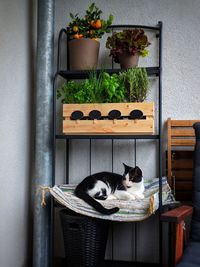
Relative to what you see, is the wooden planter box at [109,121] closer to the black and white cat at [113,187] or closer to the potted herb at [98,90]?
the potted herb at [98,90]

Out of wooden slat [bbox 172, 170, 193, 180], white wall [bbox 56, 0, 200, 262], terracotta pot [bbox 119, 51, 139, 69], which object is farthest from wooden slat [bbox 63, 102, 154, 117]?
wooden slat [bbox 172, 170, 193, 180]

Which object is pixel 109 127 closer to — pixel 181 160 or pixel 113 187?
pixel 113 187

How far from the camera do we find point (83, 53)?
7.20 ft

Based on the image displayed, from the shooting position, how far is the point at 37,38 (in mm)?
2256

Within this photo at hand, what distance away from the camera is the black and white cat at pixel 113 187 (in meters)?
2.01

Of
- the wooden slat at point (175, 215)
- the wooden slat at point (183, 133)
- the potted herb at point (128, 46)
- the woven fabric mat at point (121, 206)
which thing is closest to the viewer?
the wooden slat at point (175, 215)

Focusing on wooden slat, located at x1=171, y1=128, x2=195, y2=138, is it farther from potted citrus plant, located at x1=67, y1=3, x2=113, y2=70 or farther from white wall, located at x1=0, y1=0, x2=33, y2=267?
white wall, located at x1=0, y1=0, x2=33, y2=267

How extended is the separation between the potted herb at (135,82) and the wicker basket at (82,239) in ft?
2.45

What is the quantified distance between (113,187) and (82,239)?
35 centimetres

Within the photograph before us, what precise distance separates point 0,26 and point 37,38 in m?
0.37

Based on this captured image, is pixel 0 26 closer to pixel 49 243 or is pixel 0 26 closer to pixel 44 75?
pixel 44 75

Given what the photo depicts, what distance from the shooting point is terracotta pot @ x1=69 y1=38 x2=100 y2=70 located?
2.18m

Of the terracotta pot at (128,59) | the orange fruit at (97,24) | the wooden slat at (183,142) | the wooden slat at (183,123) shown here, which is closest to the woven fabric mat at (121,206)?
the wooden slat at (183,142)

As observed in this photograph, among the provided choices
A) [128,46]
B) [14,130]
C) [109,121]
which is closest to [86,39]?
[128,46]
